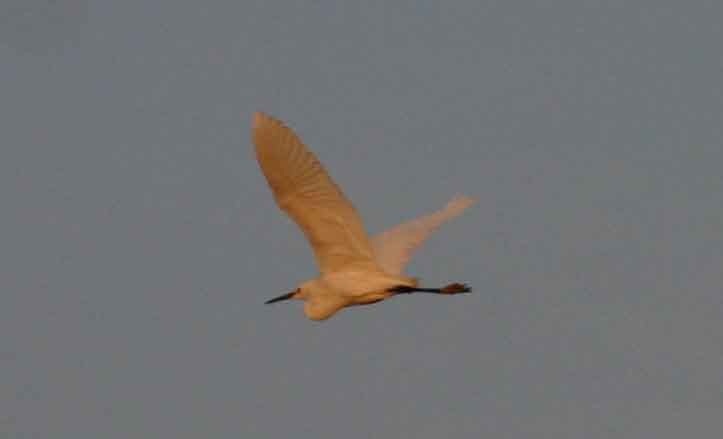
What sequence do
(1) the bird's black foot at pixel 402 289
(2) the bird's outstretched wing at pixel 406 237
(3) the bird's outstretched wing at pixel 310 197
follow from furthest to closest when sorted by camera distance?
(2) the bird's outstretched wing at pixel 406 237
(1) the bird's black foot at pixel 402 289
(3) the bird's outstretched wing at pixel 310 197

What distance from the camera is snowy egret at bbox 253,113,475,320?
78.7 ft

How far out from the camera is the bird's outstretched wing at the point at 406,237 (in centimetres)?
2833

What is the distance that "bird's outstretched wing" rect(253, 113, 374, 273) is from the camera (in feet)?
78.2

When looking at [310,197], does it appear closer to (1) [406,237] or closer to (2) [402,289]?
(2) [402,289]

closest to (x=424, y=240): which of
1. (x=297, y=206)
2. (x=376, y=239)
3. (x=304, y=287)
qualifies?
(x=376, y=239)

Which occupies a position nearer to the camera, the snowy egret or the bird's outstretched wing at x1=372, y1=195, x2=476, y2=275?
the snowy egret

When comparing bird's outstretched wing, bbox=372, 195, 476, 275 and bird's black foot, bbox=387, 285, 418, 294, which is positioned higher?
bird's outstretched wing, bbox=372, 195, 476, 275

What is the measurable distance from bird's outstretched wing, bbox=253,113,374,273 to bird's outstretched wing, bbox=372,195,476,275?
6.08 ft

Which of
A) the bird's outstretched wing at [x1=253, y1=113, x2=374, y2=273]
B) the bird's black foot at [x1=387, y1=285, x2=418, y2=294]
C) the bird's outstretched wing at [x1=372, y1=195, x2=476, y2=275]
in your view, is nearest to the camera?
the bird's outstretched wing at [x1=253, y1=113, x2=374, y2=273]

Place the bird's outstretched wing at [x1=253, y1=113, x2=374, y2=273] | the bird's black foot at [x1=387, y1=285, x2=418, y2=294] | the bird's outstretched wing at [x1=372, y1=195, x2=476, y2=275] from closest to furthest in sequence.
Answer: the bird's outstretched wing at [x1=253, y1=113, x2=374, y2=273] → the bird's black foot at [x1=387, y1=285, x2=418, y2=294] → the bird's outstretched wing at [x1=372, y1=195, x2=476, y2=275]

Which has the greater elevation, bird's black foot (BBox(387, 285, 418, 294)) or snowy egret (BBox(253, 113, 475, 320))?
snowy egret (BBox(253, 113, 475, 320))

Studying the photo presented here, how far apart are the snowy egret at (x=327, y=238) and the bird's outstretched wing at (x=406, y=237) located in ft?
0.06

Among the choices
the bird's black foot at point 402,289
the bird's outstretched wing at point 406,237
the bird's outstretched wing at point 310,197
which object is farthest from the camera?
the bird's outstretched wing at point 406,237

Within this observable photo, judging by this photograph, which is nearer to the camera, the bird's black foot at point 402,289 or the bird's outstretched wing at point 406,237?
the bird's black foot at point 402,289
